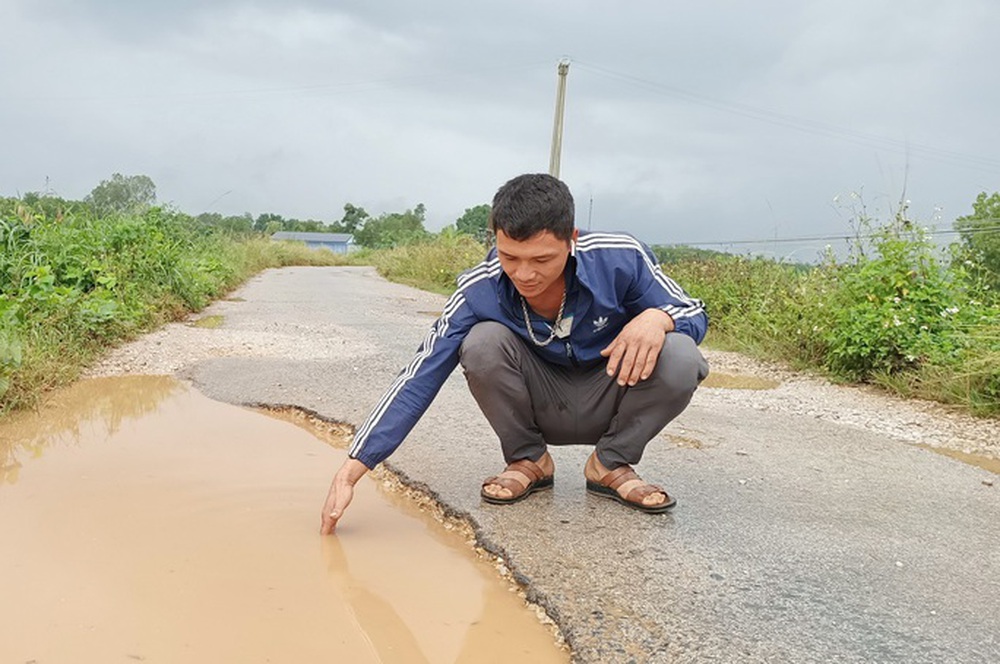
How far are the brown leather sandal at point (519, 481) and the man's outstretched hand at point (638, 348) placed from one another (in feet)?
1.62

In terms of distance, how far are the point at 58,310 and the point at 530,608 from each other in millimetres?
3996

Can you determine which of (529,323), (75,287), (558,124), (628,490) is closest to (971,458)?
(628,490)

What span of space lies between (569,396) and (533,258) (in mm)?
597

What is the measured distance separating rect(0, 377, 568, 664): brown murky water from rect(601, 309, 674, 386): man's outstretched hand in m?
0.67

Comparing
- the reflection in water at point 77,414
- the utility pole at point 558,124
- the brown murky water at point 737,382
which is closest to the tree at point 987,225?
the utility pole at point 558,124

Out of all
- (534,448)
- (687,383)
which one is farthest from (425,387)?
(687,383)

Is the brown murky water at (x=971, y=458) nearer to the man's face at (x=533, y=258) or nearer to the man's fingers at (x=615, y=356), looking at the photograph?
the man's fingers at (x=615, y=356)

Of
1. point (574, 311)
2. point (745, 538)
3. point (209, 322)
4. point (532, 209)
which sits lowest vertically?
point (209, 322)

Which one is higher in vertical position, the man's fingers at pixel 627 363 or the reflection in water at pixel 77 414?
the man's fingers at pixel 627 363

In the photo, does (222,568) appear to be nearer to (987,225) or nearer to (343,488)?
(343,488)

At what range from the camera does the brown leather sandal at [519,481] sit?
2.75m

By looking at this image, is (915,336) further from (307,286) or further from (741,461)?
(307,286)

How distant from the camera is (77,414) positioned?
3820 millimetres

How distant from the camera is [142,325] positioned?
20.3 ft
